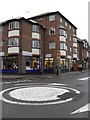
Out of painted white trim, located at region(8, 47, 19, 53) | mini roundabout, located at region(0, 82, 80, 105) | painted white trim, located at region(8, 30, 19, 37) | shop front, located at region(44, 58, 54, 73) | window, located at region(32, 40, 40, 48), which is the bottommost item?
mini roundabout, located at region(0, 82, 80, 105)

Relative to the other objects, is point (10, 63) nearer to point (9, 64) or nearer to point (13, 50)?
point (9, 64)

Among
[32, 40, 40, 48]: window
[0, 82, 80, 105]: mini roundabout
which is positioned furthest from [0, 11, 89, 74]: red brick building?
[0, 82, 80, 105]: mini roundabout

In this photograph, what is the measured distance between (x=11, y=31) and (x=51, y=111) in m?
20.8

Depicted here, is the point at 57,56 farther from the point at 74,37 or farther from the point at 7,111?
the point at 7,111

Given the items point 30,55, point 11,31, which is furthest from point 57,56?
point 11,31

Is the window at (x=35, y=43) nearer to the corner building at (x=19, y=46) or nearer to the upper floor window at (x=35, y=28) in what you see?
the corner building at (x=19, y=46)

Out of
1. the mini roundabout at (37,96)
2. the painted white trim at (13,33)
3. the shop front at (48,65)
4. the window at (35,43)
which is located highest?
the painted white trim at (13,33)

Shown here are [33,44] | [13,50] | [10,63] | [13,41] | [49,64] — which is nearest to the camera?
[13,50]

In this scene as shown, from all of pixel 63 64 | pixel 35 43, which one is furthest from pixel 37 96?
pixel 63 64

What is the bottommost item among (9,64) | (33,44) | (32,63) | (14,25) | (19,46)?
(9,64)

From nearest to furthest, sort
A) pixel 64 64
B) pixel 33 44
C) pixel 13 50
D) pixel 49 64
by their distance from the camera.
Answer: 1. pixel 13 50
2. pixel 33 44
3. pixel 49 64
4. pixel 64 64

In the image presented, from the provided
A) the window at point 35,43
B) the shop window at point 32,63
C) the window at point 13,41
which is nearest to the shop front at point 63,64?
the shop window at point 32,63

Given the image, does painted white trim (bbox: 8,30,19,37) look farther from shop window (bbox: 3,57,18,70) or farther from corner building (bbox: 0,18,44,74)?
shop window (bbox: 3,57,18,70)

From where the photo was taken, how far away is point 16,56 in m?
23.3
